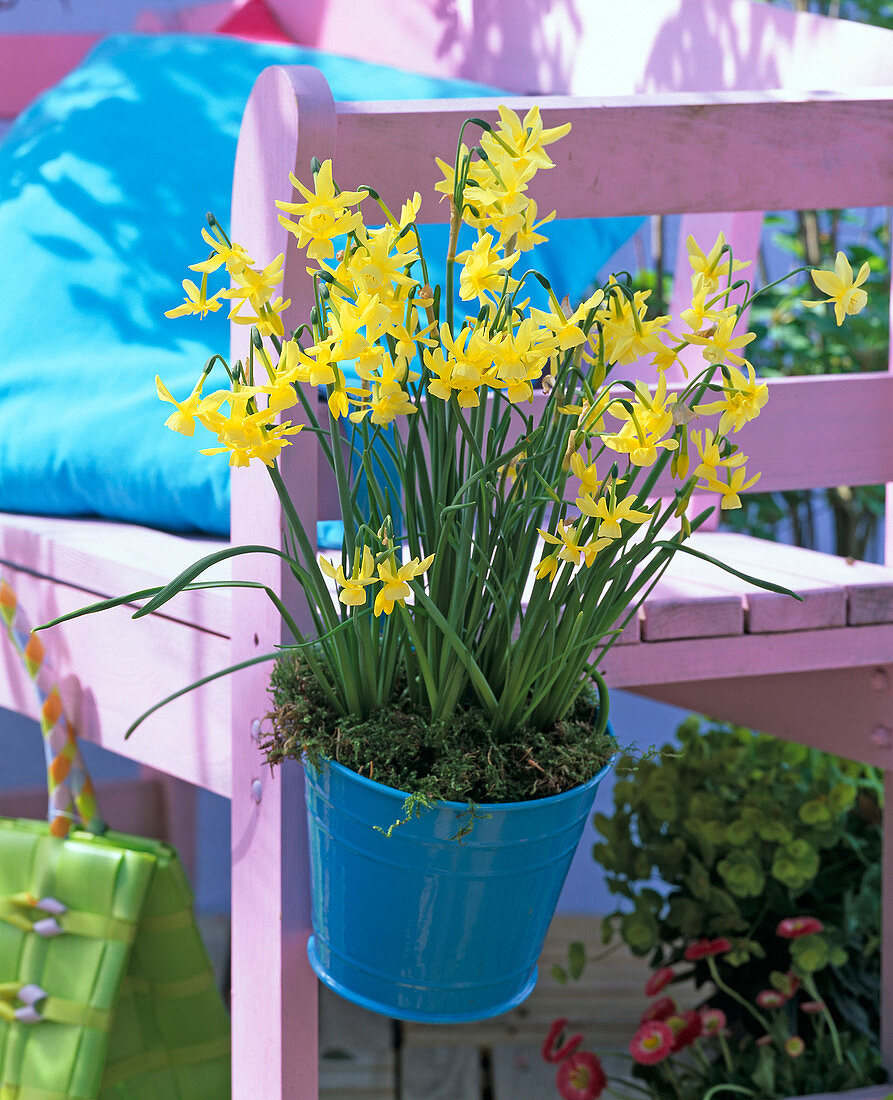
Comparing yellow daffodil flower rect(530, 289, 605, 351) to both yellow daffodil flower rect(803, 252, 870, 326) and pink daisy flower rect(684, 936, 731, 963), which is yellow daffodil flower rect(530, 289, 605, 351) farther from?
pink daisy flower rect(684, 936, 731, 963)

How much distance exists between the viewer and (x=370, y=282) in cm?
66

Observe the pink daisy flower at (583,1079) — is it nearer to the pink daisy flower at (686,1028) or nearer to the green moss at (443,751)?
the pink daisy flower at (686,1028)

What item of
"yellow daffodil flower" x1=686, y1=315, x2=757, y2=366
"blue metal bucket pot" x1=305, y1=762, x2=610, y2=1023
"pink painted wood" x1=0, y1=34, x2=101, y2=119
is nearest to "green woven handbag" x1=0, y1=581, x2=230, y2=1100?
"blue metal bucket pot" x1=305, y1=762, x2=610, y2=1023

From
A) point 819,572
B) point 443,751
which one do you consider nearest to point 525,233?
point 443,751

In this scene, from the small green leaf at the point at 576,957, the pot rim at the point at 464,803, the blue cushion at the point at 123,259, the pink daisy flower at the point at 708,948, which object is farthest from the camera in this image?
the small green leaf at the point at 576,957

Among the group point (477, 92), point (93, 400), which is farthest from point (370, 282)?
point (477, 92)

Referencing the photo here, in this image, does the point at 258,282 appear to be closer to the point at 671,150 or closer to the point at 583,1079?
the point at 671,150

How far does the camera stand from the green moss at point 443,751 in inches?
29.2

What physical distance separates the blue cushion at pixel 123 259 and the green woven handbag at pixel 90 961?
6.2 inches

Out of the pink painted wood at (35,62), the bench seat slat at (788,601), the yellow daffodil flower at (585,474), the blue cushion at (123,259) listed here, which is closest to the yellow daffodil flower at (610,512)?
the yellow daffodil flower at (585,474)

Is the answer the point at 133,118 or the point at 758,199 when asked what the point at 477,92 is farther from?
the point at 758,199

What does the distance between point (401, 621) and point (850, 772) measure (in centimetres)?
132

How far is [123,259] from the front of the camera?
1406 millimetres

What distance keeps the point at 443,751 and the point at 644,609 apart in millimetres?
336
